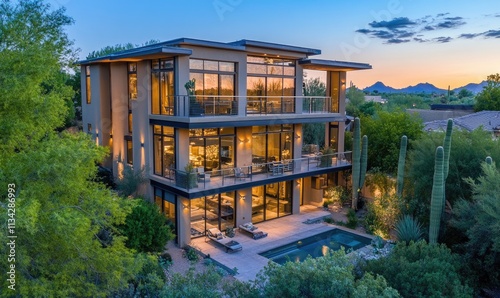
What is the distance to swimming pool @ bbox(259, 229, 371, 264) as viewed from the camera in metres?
15.3

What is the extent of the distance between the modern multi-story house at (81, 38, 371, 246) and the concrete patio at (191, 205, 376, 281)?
65 centimetres

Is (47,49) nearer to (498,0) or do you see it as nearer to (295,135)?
(295,135)

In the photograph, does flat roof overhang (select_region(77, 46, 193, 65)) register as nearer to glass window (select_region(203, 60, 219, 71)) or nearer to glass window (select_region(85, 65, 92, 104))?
glass window (select_region(203, 60, 219, 71))

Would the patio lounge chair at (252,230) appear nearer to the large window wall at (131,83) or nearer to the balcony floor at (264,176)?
the balcony floor at (264,176)

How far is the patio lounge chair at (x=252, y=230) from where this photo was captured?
1681 cm

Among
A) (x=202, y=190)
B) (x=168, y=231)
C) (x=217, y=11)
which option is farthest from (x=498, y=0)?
(x=168, y=231)

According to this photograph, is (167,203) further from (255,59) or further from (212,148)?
(255,59)

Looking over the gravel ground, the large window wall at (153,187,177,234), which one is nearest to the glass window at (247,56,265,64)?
the large window wall at (153,187,177,234)

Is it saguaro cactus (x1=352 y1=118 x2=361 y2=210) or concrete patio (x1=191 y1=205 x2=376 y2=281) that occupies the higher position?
saguaro cactus (x1=352 y1=118 x2=361 y2=210)

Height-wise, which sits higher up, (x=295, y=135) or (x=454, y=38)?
(x=454, y=38)

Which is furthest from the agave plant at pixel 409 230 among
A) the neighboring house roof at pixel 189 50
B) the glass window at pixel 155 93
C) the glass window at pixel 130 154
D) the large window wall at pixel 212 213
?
the glass window at pixel 130 154

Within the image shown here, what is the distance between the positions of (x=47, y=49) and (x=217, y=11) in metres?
9.60

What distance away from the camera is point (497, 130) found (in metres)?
24.4

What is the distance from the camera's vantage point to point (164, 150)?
1706 centimetres
